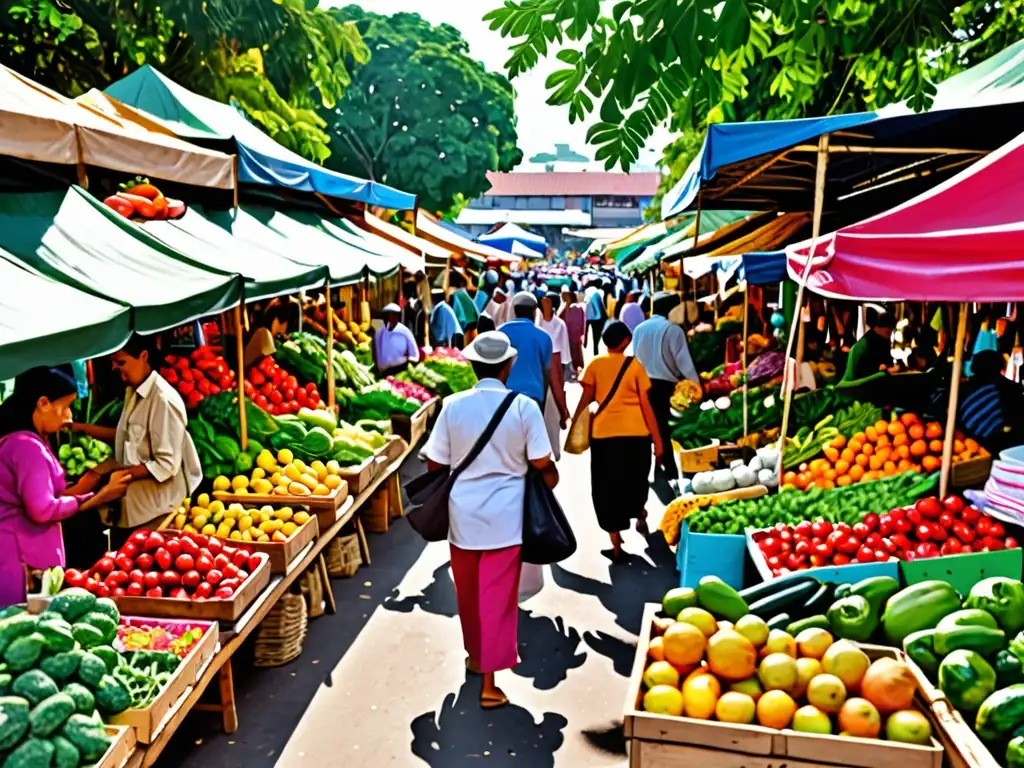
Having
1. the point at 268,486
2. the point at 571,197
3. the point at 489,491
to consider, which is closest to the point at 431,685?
the point at 489,491

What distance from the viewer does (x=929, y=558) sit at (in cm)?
451

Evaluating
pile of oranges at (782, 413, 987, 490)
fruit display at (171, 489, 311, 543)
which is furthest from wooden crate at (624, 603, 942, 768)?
fruit display at (171, 489, 311, 543)

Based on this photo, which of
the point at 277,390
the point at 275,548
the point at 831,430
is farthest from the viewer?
the point at 277,390

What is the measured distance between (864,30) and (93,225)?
461cm

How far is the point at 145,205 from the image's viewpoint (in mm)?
6336

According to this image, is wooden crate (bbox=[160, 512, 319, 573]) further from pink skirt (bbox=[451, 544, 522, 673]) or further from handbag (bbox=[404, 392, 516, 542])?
pink skirt (bbox=[451, 544, 522, 673])

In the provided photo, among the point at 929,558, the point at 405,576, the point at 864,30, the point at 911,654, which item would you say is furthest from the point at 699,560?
the point at 864,30

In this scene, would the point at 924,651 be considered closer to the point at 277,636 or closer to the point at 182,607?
the point at 182,607

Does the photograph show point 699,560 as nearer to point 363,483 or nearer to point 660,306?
point 363,483

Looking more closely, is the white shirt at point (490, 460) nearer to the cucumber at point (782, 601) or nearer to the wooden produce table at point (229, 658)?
the wooden produce table at point (229, 658)

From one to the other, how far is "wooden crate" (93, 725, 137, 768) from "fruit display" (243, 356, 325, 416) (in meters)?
4.57

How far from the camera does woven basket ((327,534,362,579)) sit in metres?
6.96

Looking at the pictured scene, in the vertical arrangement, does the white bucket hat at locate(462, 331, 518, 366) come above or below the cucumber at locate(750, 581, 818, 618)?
above

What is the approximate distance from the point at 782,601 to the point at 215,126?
734cm
